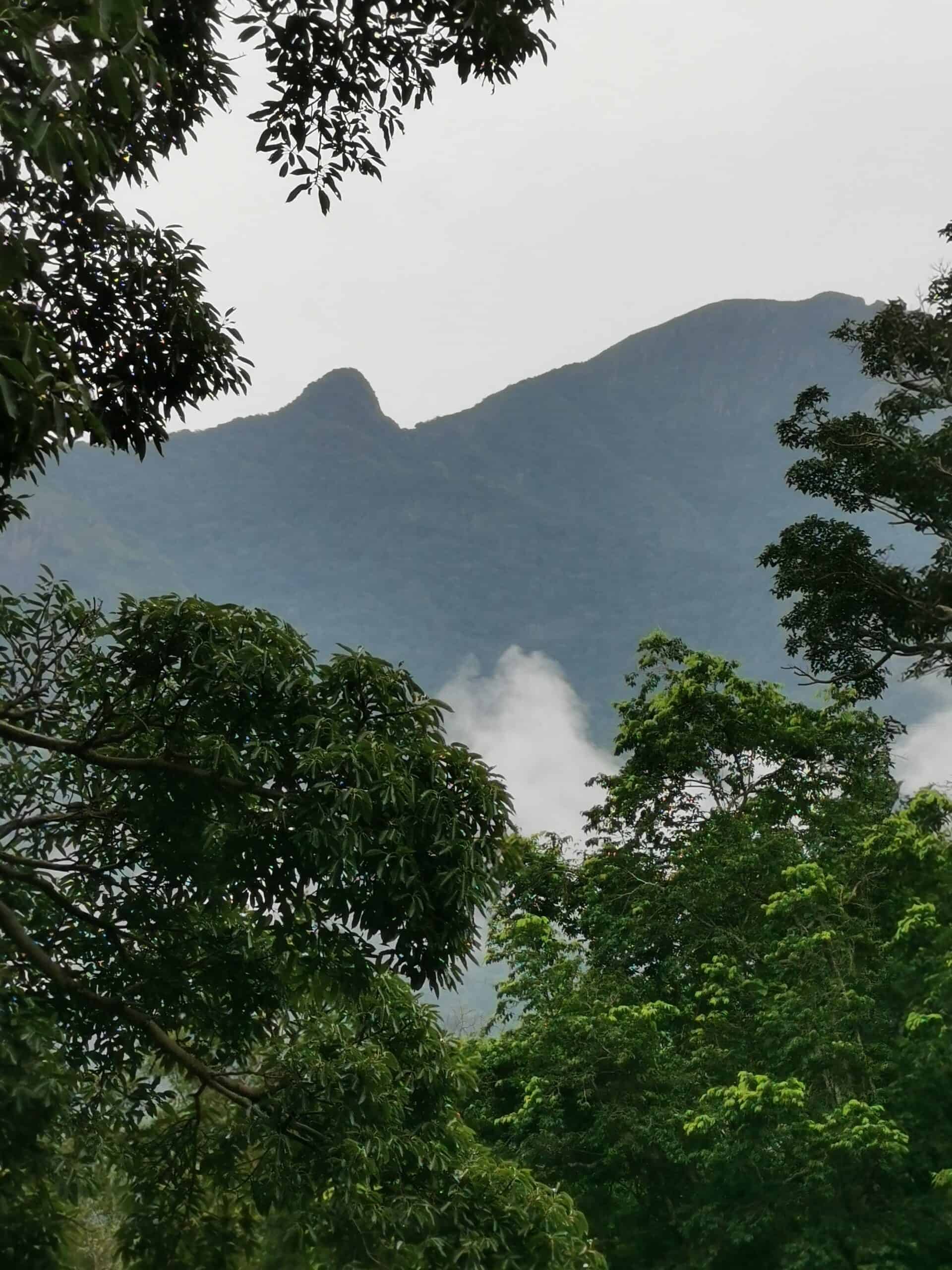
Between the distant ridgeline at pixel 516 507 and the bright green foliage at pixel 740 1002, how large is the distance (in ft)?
447

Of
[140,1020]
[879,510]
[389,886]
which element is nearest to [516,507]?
[879,510]

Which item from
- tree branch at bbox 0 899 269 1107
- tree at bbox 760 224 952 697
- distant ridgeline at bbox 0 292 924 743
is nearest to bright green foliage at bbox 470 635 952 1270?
tree at bbox 760 224 952 697

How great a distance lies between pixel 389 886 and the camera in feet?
17.1

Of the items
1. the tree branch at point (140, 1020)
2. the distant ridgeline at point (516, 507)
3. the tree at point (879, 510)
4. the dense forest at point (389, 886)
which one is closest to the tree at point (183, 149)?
the dense forest at point (389, 886)

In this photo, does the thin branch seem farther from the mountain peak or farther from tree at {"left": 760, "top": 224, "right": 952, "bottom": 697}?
the mountain peak

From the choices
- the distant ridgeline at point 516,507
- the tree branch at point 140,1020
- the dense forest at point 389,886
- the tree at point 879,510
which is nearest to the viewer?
the dense forest at point 389,886

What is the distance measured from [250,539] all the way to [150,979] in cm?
17013

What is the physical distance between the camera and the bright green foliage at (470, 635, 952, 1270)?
1420 centimetres

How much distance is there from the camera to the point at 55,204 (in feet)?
19.6

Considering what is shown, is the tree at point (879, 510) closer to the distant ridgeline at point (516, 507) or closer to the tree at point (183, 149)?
the tree at point (183, 149)

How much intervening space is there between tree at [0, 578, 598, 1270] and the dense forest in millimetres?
24

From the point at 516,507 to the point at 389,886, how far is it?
16985 centimetres

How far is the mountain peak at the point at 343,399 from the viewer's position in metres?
186

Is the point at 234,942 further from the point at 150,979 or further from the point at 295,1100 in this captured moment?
the point at 295,1100
